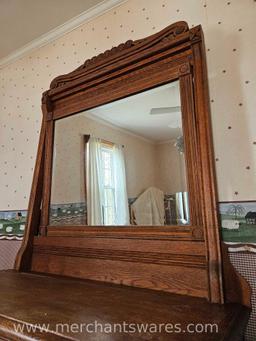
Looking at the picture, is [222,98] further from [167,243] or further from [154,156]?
[167,243]

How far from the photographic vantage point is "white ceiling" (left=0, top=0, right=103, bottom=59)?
1.21 meters

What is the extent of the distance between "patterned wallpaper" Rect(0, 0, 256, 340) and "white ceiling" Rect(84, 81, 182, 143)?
0.46ft

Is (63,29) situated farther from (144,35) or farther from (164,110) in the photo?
(164,110)

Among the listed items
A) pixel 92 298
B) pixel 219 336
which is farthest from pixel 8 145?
pixel 219 336

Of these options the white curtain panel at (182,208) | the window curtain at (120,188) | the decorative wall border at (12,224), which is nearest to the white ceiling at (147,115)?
the window curtain at (120,188)

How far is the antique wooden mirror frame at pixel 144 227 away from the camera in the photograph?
734 millimetres

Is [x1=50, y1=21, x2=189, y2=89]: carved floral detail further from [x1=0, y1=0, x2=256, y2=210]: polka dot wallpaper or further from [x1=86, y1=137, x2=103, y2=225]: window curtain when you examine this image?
[x1=86, y1=137, x2=103, y2=225]: window curtain

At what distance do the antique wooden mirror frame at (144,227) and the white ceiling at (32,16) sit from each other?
0.37 meters

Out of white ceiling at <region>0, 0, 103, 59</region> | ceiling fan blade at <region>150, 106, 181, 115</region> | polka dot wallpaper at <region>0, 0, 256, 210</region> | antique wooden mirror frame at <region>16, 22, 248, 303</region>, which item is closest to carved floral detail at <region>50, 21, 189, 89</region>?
antique wooden mirror frame at <region>16, 22, 248, 303</region>

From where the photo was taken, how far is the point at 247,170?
2.56 feet

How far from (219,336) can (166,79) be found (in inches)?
31.5

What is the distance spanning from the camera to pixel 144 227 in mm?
862

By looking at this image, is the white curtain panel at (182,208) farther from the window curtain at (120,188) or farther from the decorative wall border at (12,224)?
the decorative wall border at (12,224)

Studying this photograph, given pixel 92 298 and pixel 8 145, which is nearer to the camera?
pixel 92 298
